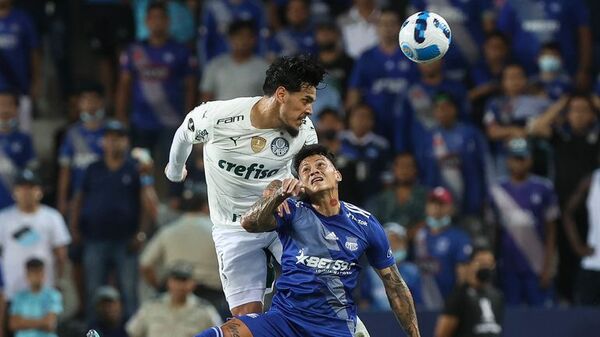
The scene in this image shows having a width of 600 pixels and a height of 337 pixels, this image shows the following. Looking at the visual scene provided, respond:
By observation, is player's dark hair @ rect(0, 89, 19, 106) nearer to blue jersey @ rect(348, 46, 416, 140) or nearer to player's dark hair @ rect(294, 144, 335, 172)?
blue jersey @ rect(348, 46, 416, 140)

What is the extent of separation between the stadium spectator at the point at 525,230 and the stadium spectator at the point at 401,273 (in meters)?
1.13

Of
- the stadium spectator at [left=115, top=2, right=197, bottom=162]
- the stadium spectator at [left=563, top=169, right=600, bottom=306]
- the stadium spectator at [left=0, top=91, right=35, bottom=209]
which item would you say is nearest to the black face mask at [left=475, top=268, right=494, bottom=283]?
the stadium spectator at [left=563, top=169, right=600, bottom=306]

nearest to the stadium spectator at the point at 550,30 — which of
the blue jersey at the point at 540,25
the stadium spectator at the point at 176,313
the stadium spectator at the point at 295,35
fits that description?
the blue jersey at the point at 540,25

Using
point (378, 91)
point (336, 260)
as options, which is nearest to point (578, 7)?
point (378, 91)

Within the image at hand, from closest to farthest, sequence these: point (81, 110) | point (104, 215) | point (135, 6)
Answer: point (104, 215) < point (81, 110) < point (135, 6)

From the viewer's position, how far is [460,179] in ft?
51.4

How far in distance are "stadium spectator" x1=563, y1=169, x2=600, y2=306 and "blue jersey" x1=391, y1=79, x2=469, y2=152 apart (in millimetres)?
1645

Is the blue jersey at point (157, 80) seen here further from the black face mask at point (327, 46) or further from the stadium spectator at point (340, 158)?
the stadium spectator at point (340, 158)

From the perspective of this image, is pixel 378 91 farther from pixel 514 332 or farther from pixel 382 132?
pixel 514 332

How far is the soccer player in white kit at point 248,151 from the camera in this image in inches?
388

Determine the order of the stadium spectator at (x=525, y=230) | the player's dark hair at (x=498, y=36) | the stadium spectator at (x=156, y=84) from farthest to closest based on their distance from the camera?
1. the stadium spectator at (x=156, y=84)
2. the player's dark hair at (x=498, y=36)
3. the stadium spectator at (x=525, y=230)

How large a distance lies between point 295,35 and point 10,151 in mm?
3555

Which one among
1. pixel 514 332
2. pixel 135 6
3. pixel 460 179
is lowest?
pixel 514 332

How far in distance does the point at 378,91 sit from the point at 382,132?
489 millimetres
